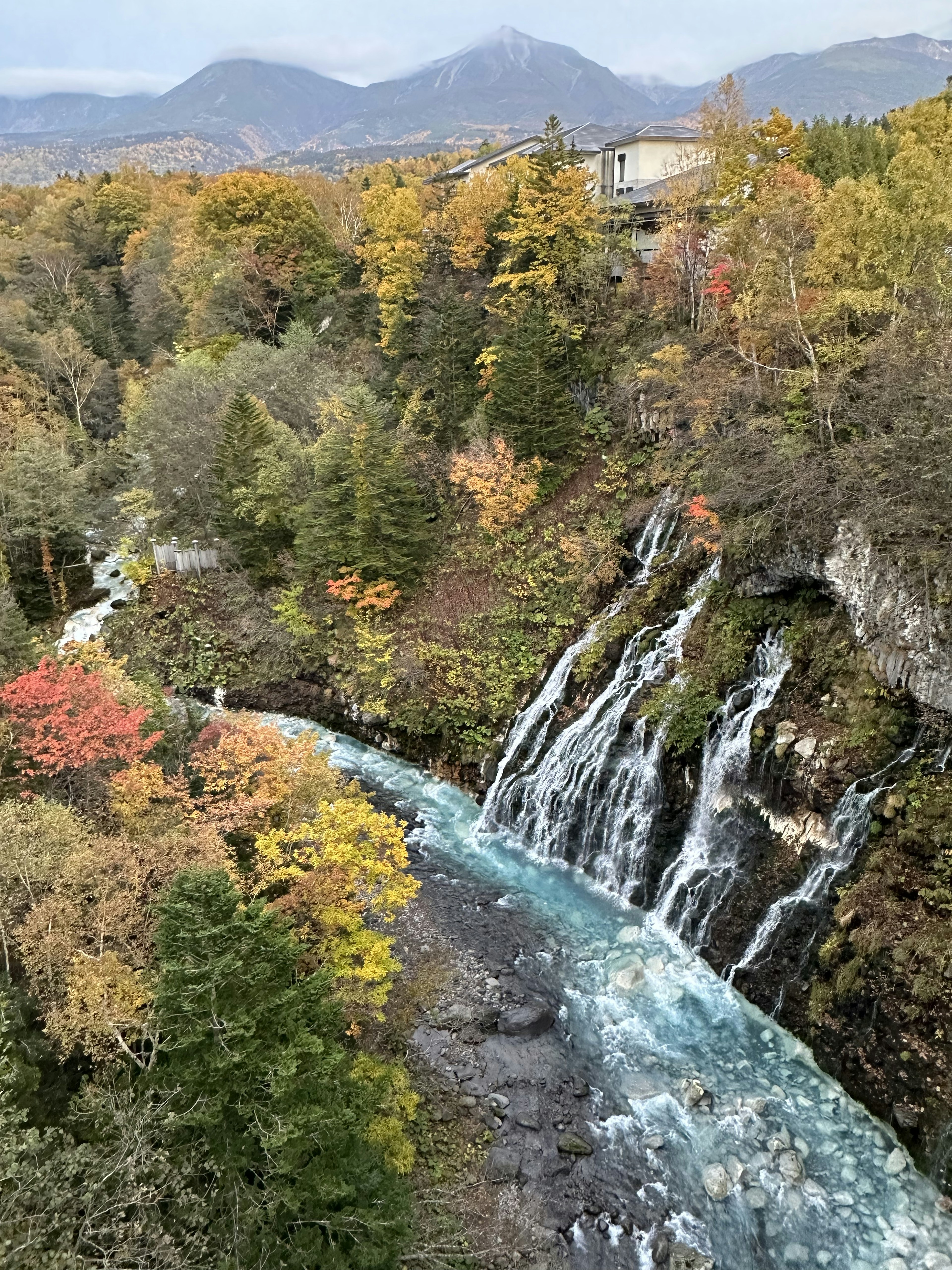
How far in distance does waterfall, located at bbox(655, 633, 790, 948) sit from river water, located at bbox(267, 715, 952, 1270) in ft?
2.43

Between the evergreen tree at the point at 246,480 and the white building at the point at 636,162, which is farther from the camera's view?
the white building at the point at 636,162

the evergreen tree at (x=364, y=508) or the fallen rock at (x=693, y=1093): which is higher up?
the evergreen tree at (x=364, y=508)

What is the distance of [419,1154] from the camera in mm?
12406

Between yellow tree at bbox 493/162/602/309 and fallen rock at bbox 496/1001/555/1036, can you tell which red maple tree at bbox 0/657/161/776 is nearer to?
fallen rock at bbox 496/1001/555/1036

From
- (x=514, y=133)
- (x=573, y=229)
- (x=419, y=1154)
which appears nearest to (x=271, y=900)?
(x=419, y=1154)

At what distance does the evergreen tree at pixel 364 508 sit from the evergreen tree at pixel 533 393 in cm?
428

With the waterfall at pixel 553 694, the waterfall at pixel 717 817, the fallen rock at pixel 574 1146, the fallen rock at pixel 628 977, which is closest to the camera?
the fallen rock at pixel 574 1146

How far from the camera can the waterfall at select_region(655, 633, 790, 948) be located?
652 inches

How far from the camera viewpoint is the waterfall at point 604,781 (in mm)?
18594

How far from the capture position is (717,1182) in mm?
11914

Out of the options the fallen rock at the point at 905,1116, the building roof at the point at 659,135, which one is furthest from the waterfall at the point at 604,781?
the building roof at the point at 659,135

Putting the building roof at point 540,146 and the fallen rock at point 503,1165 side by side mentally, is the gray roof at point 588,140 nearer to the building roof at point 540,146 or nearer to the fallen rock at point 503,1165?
the building roof at point 540,146

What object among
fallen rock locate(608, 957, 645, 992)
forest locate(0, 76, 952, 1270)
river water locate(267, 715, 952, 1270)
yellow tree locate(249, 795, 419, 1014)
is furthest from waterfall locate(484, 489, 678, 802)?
yellow tree locate(249, 795, 419, 1014)

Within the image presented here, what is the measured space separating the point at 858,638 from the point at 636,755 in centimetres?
599
